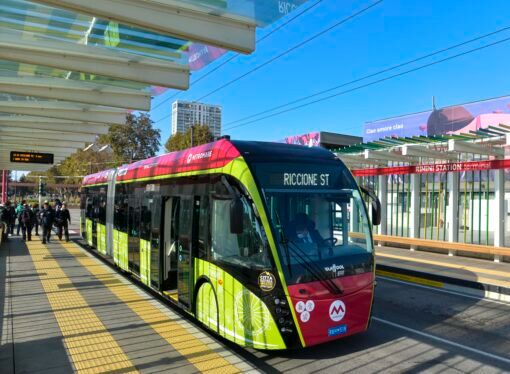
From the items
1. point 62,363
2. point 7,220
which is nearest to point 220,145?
point 62,363

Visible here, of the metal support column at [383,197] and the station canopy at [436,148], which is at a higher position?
the station canopy at [436,148]

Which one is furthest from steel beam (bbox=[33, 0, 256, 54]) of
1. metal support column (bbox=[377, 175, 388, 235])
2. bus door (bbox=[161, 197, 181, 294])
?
metal support column (bbox=[377, 175, 388, 235])

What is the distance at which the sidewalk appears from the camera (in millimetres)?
9656

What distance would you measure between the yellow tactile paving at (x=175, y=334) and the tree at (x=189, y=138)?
121ft

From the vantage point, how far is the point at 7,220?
20391mm

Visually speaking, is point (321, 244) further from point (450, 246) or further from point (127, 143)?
point (127, 143)

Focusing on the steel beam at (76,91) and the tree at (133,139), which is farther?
the tree at (133,139)

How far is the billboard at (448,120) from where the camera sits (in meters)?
22.5

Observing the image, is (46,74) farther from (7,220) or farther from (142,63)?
(7,220)

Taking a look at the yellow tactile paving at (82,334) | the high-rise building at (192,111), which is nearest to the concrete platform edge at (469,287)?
the yellow tactile paving at (82,334)

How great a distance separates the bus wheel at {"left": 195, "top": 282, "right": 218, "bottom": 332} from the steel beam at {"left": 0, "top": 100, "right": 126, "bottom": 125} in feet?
32.2

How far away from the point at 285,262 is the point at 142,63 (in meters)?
6.71

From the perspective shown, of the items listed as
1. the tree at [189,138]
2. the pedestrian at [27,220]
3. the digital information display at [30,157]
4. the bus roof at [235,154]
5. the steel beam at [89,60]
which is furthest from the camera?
the tree at [189,138]

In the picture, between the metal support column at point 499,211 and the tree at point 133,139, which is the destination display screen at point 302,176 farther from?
the tree at point 133,139
